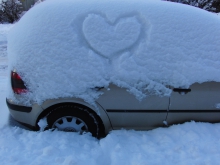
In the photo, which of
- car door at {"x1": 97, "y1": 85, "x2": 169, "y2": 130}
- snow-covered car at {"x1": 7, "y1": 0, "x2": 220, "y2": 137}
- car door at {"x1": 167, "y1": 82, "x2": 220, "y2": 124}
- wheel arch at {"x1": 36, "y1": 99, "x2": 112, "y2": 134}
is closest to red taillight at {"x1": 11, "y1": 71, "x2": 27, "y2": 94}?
snow-covered car at {"x1": 7, "y1": 0, "x2": 220, "y2": 137}

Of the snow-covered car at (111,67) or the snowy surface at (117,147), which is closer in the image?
the snowy surface at (117,147)

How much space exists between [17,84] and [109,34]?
1161mm

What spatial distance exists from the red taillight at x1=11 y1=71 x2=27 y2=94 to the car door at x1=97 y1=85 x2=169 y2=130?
33.5 inches

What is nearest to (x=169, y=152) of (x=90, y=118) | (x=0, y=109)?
(x=90, y=118)

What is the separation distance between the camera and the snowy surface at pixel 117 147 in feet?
7.18

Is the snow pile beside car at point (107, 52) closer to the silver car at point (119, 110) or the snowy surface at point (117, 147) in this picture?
the silver car at point (119, 110)

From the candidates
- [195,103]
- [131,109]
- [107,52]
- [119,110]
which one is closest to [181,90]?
[195,103]

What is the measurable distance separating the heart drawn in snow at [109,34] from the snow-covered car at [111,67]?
0.04 feet

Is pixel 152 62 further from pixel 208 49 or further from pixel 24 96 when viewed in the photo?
pixel 24 96

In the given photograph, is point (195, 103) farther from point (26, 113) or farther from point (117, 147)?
point (26, 113)

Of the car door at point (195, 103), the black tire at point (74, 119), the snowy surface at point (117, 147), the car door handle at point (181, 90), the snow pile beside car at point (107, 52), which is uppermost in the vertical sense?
the snow pile beside car at point (107, 52)

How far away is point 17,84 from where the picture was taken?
2.38 m

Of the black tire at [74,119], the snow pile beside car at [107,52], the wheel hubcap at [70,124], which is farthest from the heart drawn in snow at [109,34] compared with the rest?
the wheel hubcap at [70,124]

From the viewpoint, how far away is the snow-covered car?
235cm
